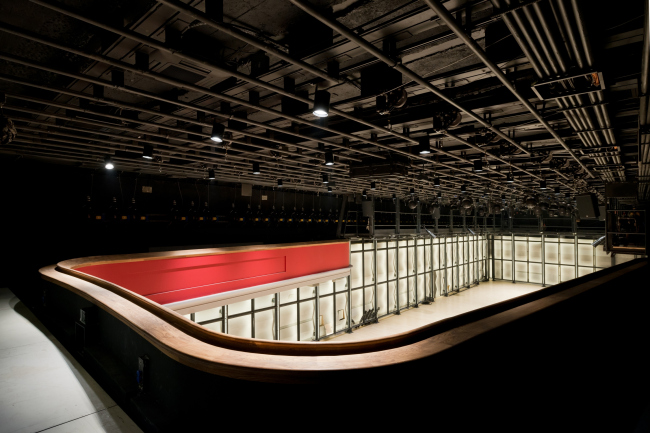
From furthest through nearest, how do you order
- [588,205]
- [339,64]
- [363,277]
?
[363,277]
[588,205]
[339,64]

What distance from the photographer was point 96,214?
8188 mm

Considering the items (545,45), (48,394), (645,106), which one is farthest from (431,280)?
(48,394)

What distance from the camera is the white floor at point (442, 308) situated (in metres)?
11.0

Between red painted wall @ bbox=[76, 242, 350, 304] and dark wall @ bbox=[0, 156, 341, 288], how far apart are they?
1.53 metres

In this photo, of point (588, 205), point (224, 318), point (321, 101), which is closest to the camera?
point (321, 101)

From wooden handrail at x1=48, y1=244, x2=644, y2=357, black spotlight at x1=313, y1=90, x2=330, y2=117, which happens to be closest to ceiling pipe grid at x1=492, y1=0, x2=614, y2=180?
black spotlight at x1=313, y1=90, x2=330, y2=117

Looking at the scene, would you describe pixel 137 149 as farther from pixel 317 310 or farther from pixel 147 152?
pixel 317 310

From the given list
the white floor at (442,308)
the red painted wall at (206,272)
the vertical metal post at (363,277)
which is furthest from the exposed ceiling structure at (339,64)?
the white floor at (442,308)

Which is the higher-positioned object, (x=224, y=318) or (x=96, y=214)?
(x=96, y=214)

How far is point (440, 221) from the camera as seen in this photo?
2088 cm

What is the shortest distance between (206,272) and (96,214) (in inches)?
166

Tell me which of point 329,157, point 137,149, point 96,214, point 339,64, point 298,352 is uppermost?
point 339,64

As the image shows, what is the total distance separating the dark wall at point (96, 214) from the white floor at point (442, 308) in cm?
515

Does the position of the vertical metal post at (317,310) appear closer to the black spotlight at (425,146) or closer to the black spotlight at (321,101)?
the black spotlight at (425,146)
